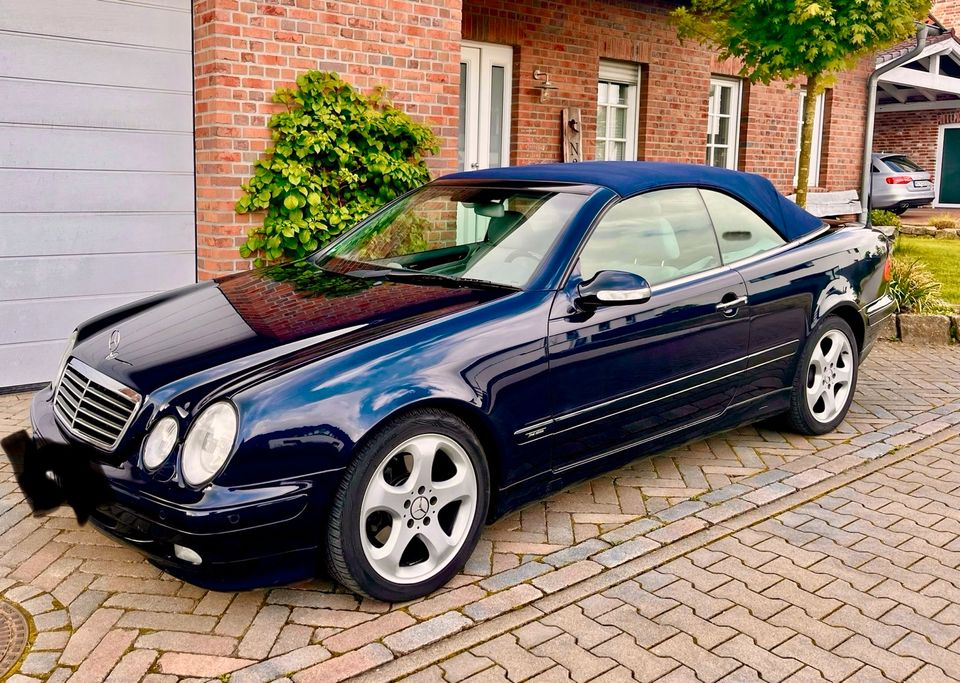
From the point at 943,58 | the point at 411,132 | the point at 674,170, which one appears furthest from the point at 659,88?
the point at 943,58

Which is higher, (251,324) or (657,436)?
(251,324)

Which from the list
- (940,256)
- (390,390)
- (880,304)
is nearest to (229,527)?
(390,390)

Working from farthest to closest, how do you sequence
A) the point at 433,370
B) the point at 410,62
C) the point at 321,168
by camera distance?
1. the point at 410,62
2. the point at 321,168
3. the point at 433,370

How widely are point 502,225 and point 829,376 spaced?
7.74 feet

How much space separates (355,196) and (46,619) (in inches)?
175

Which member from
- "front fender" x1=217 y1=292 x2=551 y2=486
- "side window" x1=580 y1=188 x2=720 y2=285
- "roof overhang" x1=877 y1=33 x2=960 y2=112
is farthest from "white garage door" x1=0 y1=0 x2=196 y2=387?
"roof overhang" x1=877 y1=33 x2=960 y2=112

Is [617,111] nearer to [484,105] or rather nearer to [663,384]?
[484,105]

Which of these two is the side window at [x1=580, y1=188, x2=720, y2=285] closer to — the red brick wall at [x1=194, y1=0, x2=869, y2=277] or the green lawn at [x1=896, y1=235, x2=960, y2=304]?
the red brick wall at [x1=194, y1=0, x2=869, y2=277]

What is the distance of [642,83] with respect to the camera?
11875mm

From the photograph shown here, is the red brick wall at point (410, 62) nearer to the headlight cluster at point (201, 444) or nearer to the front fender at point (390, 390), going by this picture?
the front fender at point (390, 390)

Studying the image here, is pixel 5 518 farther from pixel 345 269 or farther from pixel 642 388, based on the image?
pixel 642 388

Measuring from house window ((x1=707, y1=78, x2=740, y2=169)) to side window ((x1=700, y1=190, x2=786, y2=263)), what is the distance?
8.53 m

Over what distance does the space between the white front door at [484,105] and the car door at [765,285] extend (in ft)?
18.5

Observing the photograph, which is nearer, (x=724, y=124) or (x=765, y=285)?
(x=765, y=285)
